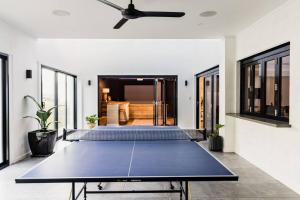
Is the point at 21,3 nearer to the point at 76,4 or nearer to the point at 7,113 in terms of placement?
the point at 76,4

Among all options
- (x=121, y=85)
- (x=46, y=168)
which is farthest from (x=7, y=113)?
(x=121, y=85)

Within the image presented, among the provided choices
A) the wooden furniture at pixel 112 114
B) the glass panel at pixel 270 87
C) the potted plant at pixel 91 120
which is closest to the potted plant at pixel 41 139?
the potted plant at pixel 91 120

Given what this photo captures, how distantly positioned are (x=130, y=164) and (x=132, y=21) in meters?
2.65

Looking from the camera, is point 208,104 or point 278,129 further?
point 208,104

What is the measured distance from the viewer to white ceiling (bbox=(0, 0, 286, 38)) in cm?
325

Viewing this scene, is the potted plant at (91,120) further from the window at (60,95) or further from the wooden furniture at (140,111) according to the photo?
the wooden furniture at (140,111)

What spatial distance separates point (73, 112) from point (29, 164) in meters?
4.22

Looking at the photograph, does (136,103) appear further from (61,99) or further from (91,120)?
(61,99)

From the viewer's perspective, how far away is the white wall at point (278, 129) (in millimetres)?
3064

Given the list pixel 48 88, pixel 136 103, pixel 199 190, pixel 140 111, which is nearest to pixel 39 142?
pixel 48 88

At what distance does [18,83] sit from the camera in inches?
176

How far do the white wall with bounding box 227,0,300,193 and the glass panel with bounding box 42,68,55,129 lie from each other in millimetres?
4562

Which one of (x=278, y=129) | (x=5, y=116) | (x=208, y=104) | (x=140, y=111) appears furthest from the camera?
(x=140, y=111)

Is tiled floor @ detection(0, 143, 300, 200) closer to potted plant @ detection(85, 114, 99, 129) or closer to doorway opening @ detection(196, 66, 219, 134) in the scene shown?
doorway opening @ detection(196, 66, 219, 134)
